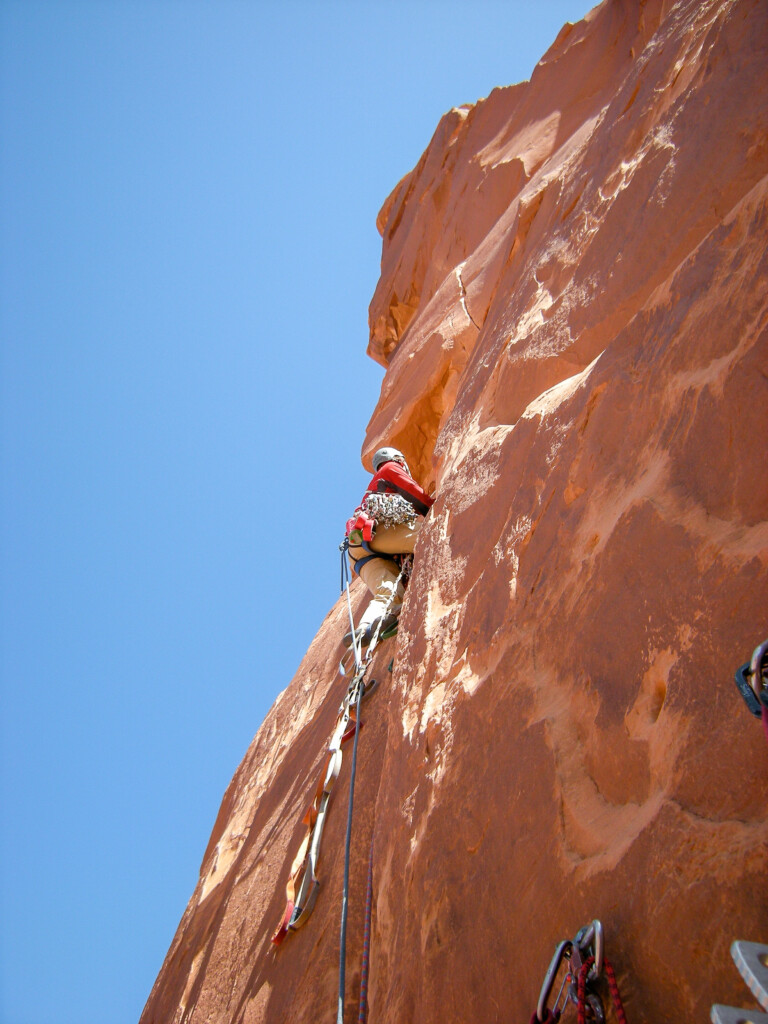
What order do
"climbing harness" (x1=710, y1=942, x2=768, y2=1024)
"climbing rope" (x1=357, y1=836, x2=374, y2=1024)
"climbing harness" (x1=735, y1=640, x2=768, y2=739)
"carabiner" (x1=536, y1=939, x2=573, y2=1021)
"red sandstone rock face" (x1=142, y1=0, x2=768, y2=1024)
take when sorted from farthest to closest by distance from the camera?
"climbing rope" (x1=357, y1=836, x2=374, y2=1024) < "red sandstone rock face" (x1=142, y1=0, x2=768, y2=1024) < "carabiner" (x1=536, y1=939, x2=573, y2=1021) < "climbing harness" (x1=735, y1=640, x2=768, y2=739) < "climbing harness" (x1=710, y1=942, x2=768, y2=1024)

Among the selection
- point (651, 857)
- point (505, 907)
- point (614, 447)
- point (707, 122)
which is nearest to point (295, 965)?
point (505, 907)

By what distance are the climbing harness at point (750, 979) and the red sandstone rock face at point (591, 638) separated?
0.83 ft

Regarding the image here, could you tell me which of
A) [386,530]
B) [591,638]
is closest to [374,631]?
[386,530]

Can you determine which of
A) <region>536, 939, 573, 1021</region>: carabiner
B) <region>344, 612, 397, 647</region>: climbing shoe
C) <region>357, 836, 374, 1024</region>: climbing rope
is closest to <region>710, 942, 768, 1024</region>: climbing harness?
<region>536, 939, 573, 1021</region>: carabiner

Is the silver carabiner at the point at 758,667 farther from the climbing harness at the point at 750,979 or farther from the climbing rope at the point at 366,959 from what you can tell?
the climbing rope at the point at 366,959

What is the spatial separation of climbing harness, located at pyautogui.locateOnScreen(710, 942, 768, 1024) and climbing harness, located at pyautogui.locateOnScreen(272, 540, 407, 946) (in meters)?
2.25

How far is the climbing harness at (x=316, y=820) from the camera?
3680mm

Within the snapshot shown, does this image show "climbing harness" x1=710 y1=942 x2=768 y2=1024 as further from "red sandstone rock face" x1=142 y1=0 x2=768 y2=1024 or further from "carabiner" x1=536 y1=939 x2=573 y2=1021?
"carabiner" x1=536 y1=939 x2=573 y2=1021

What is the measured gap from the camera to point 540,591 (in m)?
2.85

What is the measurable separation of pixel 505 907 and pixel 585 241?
3.28m

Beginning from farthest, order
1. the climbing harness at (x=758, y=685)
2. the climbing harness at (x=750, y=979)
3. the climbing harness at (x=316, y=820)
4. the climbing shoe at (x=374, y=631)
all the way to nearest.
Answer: the climbing shoe at (x=374, y=631) → the climbing harness at (x=316, y=820) → the climbing harness at (x=758, y=685) → the climbing harness at (x=750, y=979)

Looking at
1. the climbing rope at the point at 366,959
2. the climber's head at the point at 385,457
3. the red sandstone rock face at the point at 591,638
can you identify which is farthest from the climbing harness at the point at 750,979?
the climber's head at the point at 385,457

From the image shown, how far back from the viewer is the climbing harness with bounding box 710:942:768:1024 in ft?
3.88

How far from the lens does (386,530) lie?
5.85 m
